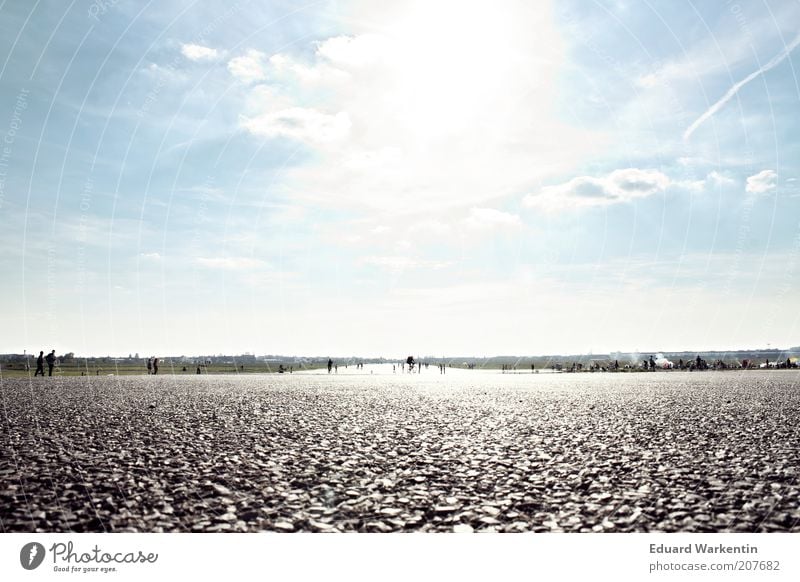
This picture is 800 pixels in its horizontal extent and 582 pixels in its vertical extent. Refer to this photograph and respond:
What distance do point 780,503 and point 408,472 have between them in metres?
7.53

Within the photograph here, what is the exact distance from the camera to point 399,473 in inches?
537

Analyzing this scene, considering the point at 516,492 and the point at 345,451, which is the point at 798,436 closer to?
the point at 516,492
